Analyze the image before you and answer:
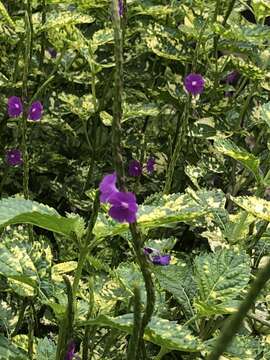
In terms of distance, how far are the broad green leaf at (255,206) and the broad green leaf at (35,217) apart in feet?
1.17

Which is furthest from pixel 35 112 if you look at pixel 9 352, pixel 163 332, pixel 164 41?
pixel 163 332

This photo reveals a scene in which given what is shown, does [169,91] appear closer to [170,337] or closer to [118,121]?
[170,337]

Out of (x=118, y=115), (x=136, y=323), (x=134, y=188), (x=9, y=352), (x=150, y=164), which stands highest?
(x=118, y=115)

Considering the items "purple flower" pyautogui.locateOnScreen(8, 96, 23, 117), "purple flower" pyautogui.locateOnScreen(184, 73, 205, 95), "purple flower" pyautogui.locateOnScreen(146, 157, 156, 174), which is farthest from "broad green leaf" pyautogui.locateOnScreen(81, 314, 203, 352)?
"purple flower" pyautogui.locateOnScreen(146, 157, 156, 174)

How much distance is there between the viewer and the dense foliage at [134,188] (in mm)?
939

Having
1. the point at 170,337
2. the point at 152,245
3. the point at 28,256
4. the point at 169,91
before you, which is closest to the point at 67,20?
the point at 169,91

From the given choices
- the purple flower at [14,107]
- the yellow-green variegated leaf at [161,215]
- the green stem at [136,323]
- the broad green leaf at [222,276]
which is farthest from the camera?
the purple flower at [14,107]

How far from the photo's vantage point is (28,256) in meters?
1.11

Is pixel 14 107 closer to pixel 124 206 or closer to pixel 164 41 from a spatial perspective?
pixel 164 41

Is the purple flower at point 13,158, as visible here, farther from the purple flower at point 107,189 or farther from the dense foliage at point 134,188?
the purple flower at point 107,189

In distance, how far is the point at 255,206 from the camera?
48.6 inches

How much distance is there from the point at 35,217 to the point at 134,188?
87cm

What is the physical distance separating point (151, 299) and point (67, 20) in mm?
992

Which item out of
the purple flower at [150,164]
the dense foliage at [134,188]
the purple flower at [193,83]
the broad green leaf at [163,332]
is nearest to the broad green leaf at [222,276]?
the dense foliage at [134,188]
